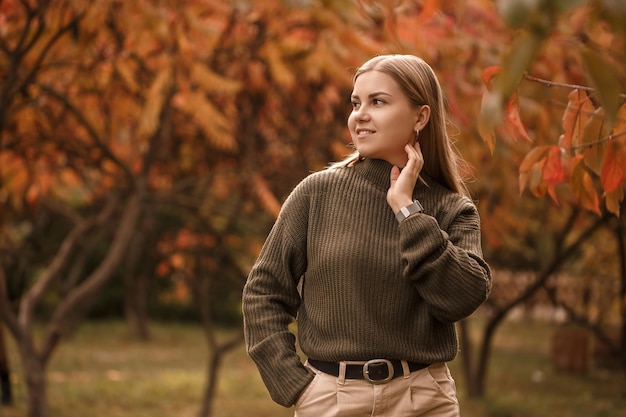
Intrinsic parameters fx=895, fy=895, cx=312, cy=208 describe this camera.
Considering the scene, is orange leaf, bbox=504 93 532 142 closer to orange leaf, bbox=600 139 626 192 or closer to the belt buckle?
orange leaf, bbox=600 139 626 192

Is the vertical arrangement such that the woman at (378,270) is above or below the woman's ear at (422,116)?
below

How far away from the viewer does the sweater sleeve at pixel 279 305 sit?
2.31 m

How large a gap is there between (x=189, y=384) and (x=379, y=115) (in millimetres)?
7549

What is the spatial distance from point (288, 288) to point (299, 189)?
0.27 m

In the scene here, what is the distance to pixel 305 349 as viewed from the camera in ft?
7.75

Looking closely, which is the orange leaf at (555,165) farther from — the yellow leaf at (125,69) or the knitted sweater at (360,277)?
the yellow leaf at (125,69)

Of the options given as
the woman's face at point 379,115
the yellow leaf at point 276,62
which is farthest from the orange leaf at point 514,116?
the yellow leaf at point 276,62

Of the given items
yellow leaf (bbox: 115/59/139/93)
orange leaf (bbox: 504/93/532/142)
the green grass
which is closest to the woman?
orange leaf (bbox: 504/93/532/142)

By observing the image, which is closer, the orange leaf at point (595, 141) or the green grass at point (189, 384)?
the orange leaf at point (595, 141)

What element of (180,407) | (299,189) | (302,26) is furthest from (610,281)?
(299,189)

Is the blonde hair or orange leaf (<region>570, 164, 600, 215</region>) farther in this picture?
orange leaf (<region>570, 164, 600, 215</region>)

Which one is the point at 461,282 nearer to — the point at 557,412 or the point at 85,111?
the point at 85,111

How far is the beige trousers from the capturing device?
7.33 feet

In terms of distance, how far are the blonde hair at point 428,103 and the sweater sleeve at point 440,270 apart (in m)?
0.24
